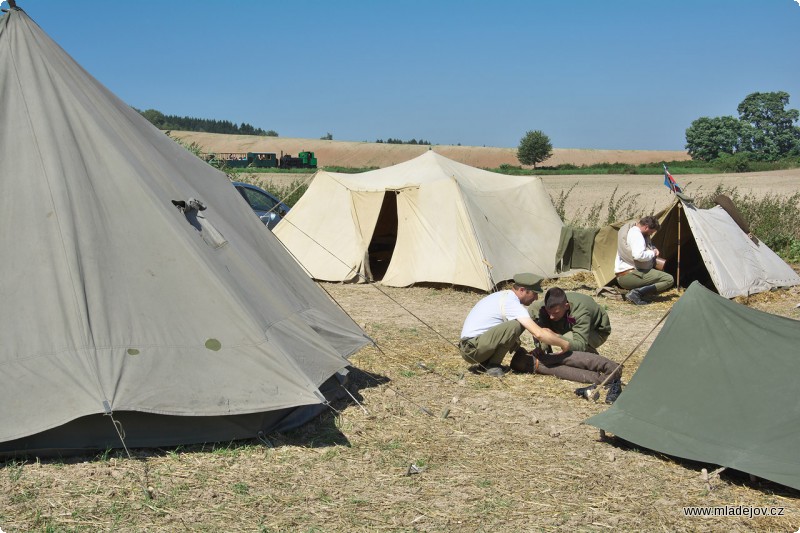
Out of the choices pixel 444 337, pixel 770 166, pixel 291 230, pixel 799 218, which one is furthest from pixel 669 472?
pixel 770 166

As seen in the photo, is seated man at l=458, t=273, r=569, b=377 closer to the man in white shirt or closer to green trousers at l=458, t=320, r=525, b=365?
green trousers at l=458, t=320, r=525, b=365

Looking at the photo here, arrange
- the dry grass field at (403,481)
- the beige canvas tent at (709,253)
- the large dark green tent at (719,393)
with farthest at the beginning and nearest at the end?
1. the beige canvas tent at (709,253)
2. the large dark green tent at (719,393)
3. the dry grass field at (403,481)

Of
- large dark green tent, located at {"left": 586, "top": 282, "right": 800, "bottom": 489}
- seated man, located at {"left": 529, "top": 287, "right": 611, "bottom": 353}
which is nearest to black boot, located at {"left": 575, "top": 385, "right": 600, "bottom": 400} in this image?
seated man, located at {"left": 529, "top": 287, "right": 611, "bottom": 353}

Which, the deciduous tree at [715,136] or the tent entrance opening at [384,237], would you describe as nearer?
the tent entrance opening at [384,237]

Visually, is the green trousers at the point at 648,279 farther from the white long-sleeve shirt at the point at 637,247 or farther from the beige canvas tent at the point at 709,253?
the beige canvas tent at the point at 709,253

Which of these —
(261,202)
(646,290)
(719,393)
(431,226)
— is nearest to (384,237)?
(261,202)

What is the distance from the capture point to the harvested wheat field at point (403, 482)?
425 centimetres

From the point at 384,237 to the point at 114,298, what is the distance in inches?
451

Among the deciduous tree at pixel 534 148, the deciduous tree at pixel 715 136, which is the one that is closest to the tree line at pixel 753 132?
the deciduous tree at pixel 715 136

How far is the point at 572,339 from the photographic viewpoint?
741cm

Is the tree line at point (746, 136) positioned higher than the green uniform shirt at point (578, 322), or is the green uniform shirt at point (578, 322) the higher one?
the tree line at point (746, 136)

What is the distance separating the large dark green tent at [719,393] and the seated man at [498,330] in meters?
1.45

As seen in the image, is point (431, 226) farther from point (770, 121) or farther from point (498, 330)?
point (770, 121)

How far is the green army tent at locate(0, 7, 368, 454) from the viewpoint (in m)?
4.96
